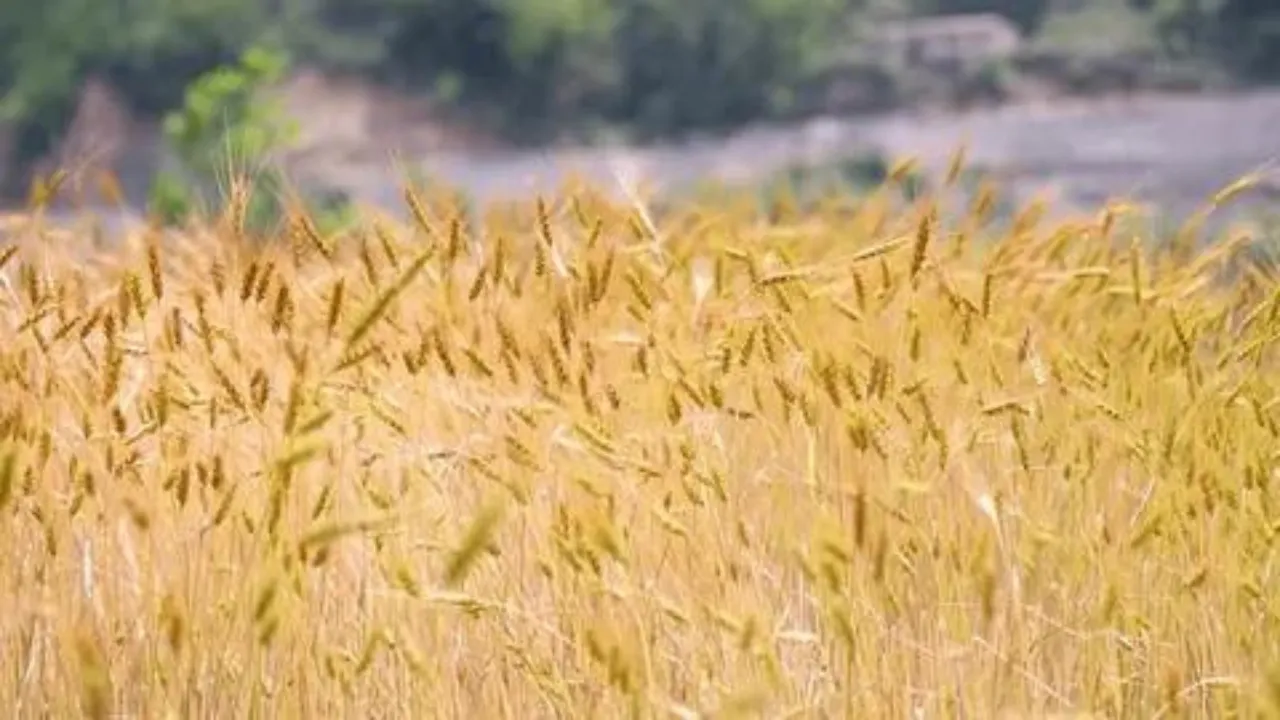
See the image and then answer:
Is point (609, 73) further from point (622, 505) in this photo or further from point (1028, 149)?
point (622, 505)

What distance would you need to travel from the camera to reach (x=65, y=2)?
16281 millimetres

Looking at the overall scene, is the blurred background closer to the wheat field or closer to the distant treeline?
the distant treeline

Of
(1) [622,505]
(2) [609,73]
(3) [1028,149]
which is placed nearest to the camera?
(1) [622,505]

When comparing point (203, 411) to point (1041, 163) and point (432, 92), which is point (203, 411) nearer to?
point (1041, 163)

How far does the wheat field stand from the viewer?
150cm

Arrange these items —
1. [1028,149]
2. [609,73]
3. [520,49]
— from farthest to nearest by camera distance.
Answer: [609,73] < [520,49] < [1028,149]

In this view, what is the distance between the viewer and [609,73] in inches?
634

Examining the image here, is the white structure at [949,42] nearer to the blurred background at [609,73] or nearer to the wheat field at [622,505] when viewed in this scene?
the blurred background at [609,73]

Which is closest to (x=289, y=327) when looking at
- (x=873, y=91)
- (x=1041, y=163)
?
(x=1041, y=163)

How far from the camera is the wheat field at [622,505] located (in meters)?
1.50

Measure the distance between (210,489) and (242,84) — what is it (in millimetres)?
5951

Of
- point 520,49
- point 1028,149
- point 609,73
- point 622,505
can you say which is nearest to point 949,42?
point 609,73

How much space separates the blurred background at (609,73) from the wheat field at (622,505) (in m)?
12.5

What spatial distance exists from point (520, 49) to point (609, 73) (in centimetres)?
70
